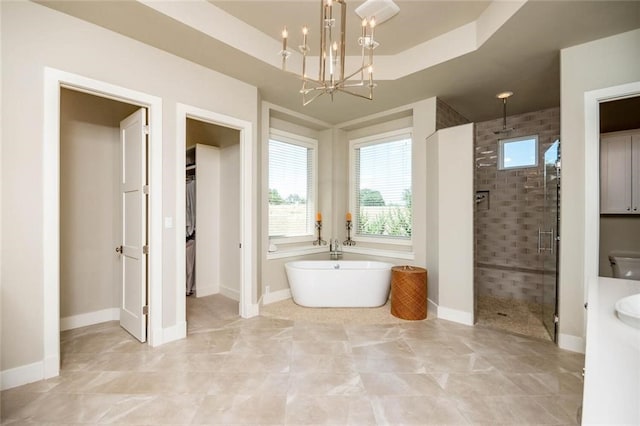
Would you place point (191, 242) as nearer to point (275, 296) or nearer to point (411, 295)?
point (275, 296)

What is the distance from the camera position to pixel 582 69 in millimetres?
2600

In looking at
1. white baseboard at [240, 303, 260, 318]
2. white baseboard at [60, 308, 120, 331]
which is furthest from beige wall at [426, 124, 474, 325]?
white baseboard at [60, 308, 120, 331]

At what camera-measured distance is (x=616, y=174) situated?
3.38 meters

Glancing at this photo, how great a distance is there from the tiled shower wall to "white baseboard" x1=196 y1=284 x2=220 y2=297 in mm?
3864

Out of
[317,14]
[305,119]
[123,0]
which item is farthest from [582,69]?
[123,0]

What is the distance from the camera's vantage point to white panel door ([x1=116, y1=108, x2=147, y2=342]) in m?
2.76

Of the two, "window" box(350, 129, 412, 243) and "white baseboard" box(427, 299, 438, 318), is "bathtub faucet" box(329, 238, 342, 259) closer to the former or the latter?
"window" box(350, 129, 412, 243)

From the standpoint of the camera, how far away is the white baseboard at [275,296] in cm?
402

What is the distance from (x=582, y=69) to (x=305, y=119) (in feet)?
10.6

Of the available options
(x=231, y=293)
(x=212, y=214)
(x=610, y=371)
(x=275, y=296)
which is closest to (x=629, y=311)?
(x=610, y=371)

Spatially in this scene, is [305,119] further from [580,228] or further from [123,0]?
[580,228]

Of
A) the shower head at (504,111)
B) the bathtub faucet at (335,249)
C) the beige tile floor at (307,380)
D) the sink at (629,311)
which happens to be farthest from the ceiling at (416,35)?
the beige tile floor at (307,380)

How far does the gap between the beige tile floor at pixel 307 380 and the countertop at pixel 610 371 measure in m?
1.21

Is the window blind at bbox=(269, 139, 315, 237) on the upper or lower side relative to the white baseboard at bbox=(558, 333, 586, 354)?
upper
